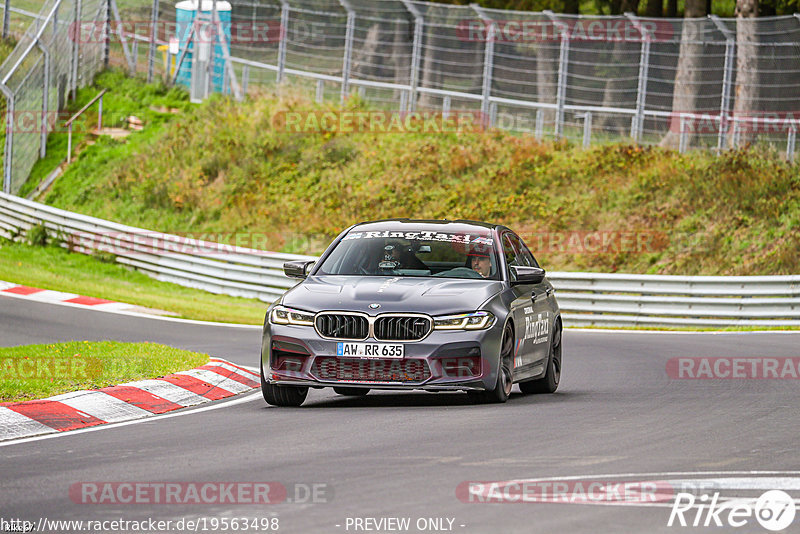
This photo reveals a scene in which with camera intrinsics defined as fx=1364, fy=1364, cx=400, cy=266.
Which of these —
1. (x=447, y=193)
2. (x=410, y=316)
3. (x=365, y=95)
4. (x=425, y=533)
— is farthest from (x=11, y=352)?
(x=365, y=95)

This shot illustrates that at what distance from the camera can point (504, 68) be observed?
33375 millimetres

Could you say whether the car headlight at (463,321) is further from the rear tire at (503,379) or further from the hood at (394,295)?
the rear tire at (503,379)

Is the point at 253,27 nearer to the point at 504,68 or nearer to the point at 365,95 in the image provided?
the point at 365,95

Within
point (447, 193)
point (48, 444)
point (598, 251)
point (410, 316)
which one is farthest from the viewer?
point (447, 193)

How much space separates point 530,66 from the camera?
34344mm

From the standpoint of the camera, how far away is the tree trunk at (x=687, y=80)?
31342 millimetres

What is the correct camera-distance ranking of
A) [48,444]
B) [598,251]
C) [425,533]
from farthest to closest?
[598,251] < [48,444] < [425,533]

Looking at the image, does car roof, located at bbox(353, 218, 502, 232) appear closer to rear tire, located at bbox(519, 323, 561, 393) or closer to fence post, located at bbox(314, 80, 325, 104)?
rear tire, located at bbox(519, 323, 561, 393)

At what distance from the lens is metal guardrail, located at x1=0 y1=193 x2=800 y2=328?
24000mm

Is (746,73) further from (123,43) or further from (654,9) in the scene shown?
(123,43)

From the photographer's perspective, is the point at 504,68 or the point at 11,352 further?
the point at 504,68

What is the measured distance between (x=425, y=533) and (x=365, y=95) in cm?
3141

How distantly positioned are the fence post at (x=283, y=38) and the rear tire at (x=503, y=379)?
27.2 m

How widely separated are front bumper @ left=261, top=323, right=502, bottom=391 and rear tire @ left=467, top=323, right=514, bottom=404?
15cm
